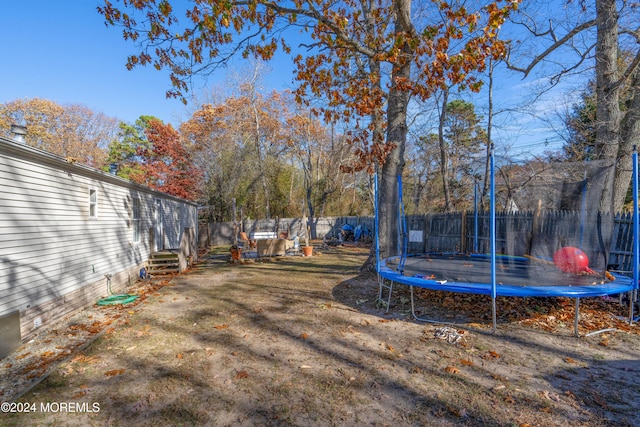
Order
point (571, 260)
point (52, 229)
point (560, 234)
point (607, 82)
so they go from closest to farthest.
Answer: point (571, 260), point (560, 234), point (52, 229), point (607, 82)

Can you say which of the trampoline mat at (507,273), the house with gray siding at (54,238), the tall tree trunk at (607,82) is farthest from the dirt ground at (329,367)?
the tall tree trunk at (607,82)

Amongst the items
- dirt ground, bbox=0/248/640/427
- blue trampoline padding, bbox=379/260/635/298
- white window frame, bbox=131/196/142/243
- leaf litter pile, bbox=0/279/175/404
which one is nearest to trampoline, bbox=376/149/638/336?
blue trampoline padding, bbox=379/260/635/298

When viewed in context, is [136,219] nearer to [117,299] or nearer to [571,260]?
[117,299]

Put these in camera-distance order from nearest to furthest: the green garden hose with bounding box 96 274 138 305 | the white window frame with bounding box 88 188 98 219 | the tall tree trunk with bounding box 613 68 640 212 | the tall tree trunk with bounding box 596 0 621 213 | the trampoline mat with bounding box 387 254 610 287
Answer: the trampoline mat with bounding box 387 254 610 287 → the green garden hose with bounding box 96 274 138 305 → the tall tree trunk with bounding box 613 68 640 212 → the tall tree trunk with bounding box 596 0 621 213 → the white window frame with bounding box 88 188 98 219

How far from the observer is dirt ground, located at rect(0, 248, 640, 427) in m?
2.59

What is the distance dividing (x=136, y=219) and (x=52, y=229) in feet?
13.9

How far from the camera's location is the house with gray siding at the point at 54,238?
171 inches

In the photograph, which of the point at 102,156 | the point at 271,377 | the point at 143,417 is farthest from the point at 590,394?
the point at 102,156

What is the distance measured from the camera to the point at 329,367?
3.39 meters

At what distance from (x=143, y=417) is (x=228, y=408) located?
671 millimetres

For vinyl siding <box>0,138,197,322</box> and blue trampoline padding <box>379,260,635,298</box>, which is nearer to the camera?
blue trampoline padding <box>379,260,635,298</box>

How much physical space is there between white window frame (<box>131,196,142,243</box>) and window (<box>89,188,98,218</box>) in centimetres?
210

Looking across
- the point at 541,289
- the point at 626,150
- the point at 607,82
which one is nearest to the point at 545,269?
the point at 541,289

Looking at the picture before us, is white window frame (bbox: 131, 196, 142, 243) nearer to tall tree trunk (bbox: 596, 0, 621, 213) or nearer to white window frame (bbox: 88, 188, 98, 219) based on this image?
white window frame (bbox: 88, 188, 98, 219)
